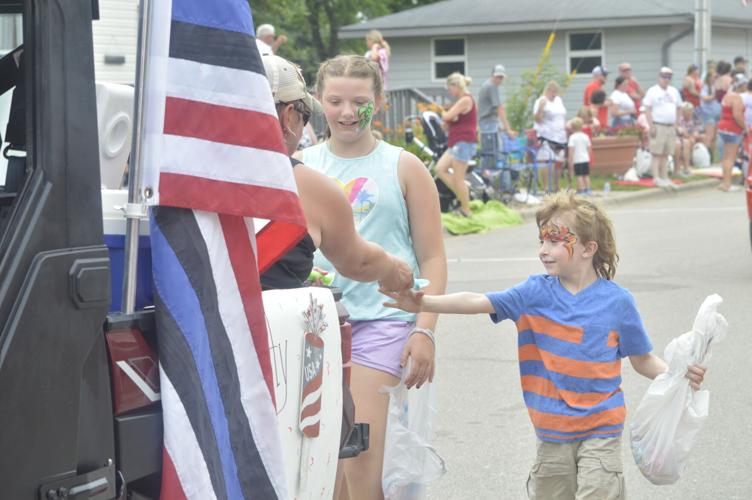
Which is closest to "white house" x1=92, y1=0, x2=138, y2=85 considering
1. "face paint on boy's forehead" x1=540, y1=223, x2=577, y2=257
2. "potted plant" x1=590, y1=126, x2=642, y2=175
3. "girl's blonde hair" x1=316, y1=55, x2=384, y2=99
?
"girl's blonde hair" x1=316, y1=55, x2=384, y2=99

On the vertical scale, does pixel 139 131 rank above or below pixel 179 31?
below

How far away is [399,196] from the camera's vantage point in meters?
4.84

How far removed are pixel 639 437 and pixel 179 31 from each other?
8.66 ft

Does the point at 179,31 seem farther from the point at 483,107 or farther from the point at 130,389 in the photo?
the point at 483,107

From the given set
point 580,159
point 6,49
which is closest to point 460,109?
point 580,159

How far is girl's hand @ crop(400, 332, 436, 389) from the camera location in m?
4.72


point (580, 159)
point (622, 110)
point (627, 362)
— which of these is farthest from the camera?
point (622, 110)

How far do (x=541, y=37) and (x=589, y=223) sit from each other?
32.7 metres

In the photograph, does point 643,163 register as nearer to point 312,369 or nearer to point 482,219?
point 482,219

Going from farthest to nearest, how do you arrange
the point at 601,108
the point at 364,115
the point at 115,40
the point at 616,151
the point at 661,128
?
the point at 601,108 < the point at 616,151 < the point at 661,128 < the point at 364,115 < the point at 115,40

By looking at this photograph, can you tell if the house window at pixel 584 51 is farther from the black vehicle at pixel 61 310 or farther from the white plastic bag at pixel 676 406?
the black vehicle at pixel 61 310

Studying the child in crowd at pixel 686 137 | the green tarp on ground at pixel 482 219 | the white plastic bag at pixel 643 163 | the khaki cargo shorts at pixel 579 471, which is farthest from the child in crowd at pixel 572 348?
the child in crowd at pixel 686 137

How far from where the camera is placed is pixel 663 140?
23594mm

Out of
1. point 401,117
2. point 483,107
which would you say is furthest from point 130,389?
point 401,117
